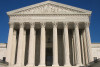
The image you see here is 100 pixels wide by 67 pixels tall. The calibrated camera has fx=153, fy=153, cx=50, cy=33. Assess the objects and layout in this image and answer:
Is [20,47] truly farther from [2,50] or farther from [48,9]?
[2,50]

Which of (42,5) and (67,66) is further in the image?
(42,5)

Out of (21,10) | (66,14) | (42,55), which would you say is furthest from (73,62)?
(21,10)

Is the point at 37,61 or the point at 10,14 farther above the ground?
the point at 10,14

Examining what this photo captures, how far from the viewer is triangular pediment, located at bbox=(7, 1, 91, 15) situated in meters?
38.5

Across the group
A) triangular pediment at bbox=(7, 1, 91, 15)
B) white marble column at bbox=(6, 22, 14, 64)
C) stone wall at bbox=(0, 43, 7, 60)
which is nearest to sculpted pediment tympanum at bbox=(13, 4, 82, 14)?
triangular pediment at bbox=(7, 1, 91, 15)

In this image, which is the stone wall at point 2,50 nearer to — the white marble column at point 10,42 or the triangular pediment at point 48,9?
the white marble column at point 10,42

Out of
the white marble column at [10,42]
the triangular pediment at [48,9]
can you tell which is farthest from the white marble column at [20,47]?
the triangular pediment at [48,9]

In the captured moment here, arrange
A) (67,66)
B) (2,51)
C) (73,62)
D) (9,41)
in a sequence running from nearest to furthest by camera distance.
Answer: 1. (67,66)
2. (9,41)
3. (73,62)
4. (2,51)

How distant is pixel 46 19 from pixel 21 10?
6854 mm

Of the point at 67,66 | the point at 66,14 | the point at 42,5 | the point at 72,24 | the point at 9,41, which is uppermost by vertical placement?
the point at 42,5

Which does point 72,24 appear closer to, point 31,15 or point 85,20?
point 85,20

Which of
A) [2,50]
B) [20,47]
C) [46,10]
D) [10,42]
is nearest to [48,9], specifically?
[46,10]

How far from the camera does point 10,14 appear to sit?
39.0 metres

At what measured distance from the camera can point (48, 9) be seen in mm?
38875
